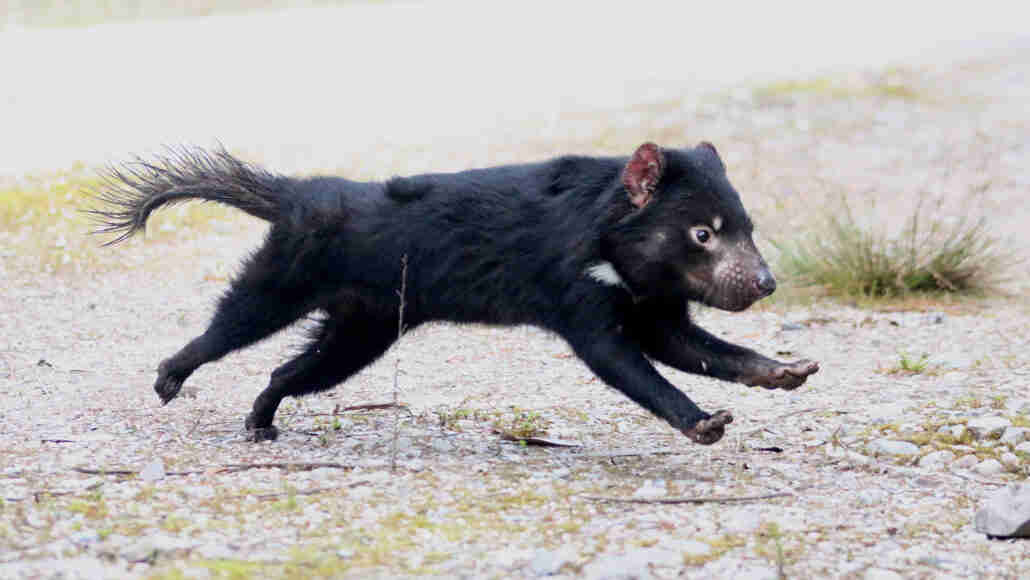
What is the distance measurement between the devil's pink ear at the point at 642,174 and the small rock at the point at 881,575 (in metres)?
1.96

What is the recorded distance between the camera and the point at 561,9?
76.1 feet

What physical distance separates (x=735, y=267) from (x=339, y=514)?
2005mm

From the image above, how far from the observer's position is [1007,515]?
4.64m

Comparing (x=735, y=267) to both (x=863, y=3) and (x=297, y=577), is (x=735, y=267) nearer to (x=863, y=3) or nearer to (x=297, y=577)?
(x=297, y=577)

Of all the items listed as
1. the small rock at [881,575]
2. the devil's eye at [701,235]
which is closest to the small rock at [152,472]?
the devil's eye at [701,235]

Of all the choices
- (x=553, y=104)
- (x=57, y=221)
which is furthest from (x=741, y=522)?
(x=553, y=104)

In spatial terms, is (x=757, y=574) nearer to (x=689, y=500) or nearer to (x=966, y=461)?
(x=689, y=500)

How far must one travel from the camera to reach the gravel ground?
434 cm

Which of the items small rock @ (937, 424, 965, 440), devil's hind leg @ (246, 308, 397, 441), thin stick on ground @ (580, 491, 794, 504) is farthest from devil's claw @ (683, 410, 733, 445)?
devil's hind leg @ (246, 308, 397, 441)

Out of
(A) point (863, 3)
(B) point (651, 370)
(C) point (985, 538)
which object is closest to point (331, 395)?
(B) point (651, 370)

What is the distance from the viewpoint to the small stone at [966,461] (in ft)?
18.3

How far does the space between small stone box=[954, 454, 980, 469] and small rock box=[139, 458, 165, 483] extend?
11.1 ft

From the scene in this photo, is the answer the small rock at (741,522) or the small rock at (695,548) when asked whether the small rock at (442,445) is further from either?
the small rock at (695,548)

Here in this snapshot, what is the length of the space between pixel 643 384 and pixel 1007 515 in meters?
1.52
